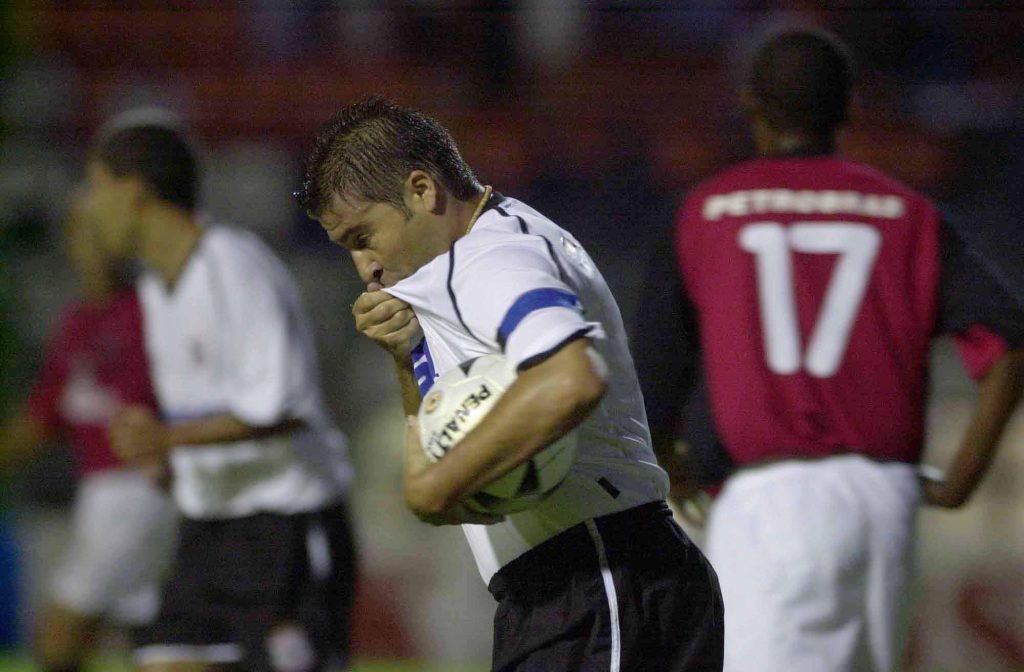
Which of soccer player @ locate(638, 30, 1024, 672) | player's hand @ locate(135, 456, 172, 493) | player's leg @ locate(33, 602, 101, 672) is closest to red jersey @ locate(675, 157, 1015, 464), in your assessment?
soccer player @ locate(638, 30, 1024, 672)

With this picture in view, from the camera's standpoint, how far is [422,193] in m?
2.51

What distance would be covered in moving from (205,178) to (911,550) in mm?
8085

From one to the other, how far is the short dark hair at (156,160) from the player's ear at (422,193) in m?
2.45

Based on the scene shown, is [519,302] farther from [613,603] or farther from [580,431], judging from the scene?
[613,603]

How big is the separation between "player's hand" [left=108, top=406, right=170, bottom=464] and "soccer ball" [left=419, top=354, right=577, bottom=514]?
7.20 feet

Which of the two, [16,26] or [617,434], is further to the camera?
[16,26]

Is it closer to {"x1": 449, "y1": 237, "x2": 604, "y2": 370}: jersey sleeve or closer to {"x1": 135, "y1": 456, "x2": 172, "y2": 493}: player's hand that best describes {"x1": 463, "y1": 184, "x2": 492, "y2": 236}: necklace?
{"x1": 449, "y1": 237, "x2": 604, "y2": 370}: jersey sleeve

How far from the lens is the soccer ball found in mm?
2273

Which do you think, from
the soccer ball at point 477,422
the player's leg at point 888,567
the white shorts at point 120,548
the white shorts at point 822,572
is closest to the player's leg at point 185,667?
the white shorts at point 120,548

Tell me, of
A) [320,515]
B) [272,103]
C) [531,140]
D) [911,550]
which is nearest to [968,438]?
[911,550]

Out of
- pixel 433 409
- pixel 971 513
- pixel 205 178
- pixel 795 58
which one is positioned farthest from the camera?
pixel 205 178

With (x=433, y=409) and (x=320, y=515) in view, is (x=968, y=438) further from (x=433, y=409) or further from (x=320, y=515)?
(x=320, y=515)

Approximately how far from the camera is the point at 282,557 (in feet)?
14.7

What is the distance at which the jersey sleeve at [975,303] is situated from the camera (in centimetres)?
343
